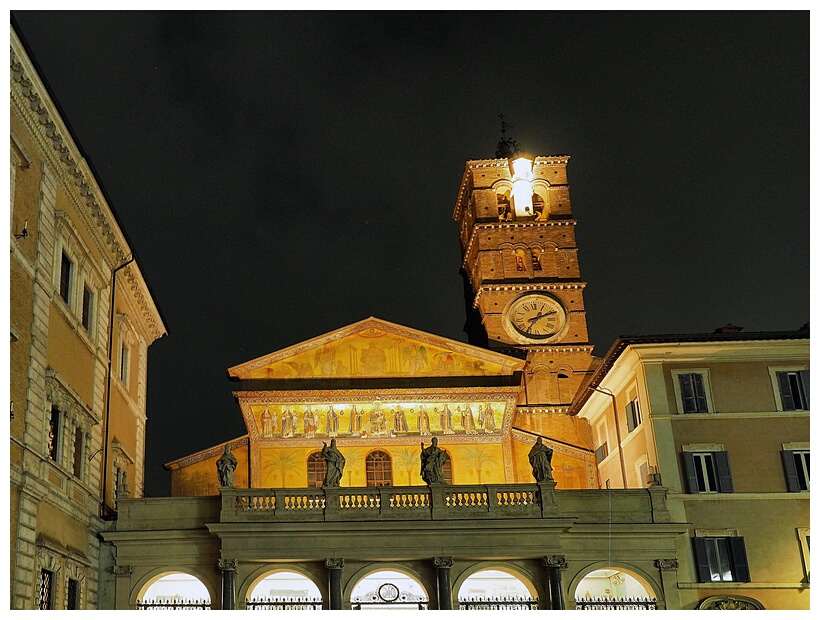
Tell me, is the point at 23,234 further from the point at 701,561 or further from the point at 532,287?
the point at 532,287

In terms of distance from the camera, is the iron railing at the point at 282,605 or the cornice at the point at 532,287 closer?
the iron railing at the point at 282,605

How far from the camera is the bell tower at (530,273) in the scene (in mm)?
51219

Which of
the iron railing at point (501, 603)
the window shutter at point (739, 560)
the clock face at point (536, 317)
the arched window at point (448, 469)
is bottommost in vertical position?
the iron railing at point (501, 603)

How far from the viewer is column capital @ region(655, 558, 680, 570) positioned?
98.1ft

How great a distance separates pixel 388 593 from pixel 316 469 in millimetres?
9185

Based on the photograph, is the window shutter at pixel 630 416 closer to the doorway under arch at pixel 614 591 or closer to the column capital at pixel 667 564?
the doorway under arch at pixel 614 591

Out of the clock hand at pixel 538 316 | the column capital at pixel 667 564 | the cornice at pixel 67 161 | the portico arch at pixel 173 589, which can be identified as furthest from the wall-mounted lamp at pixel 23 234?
the clock hand at pixel 538 316

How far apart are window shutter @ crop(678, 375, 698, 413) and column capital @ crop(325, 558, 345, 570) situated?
12.2 metres

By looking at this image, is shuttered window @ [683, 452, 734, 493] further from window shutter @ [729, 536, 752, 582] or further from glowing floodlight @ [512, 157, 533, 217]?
glowing floodlight @ [512, 157, 533, 217]

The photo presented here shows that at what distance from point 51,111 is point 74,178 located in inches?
137

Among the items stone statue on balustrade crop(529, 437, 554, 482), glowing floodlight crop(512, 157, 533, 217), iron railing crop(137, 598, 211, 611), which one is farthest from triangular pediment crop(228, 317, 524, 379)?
glowing floodlight crop(512, 157, 533, 217)

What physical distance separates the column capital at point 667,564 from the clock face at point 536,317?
2308 cm

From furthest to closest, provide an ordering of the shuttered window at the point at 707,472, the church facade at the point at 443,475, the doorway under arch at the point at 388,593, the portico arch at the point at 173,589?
the shuttered window at the point at 707,472, the church facade at the point at 443,475, the portico arch at the point at 173,589, the doorway under arch at the point at 388,593

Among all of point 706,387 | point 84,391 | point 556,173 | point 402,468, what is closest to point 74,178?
point 84,391
